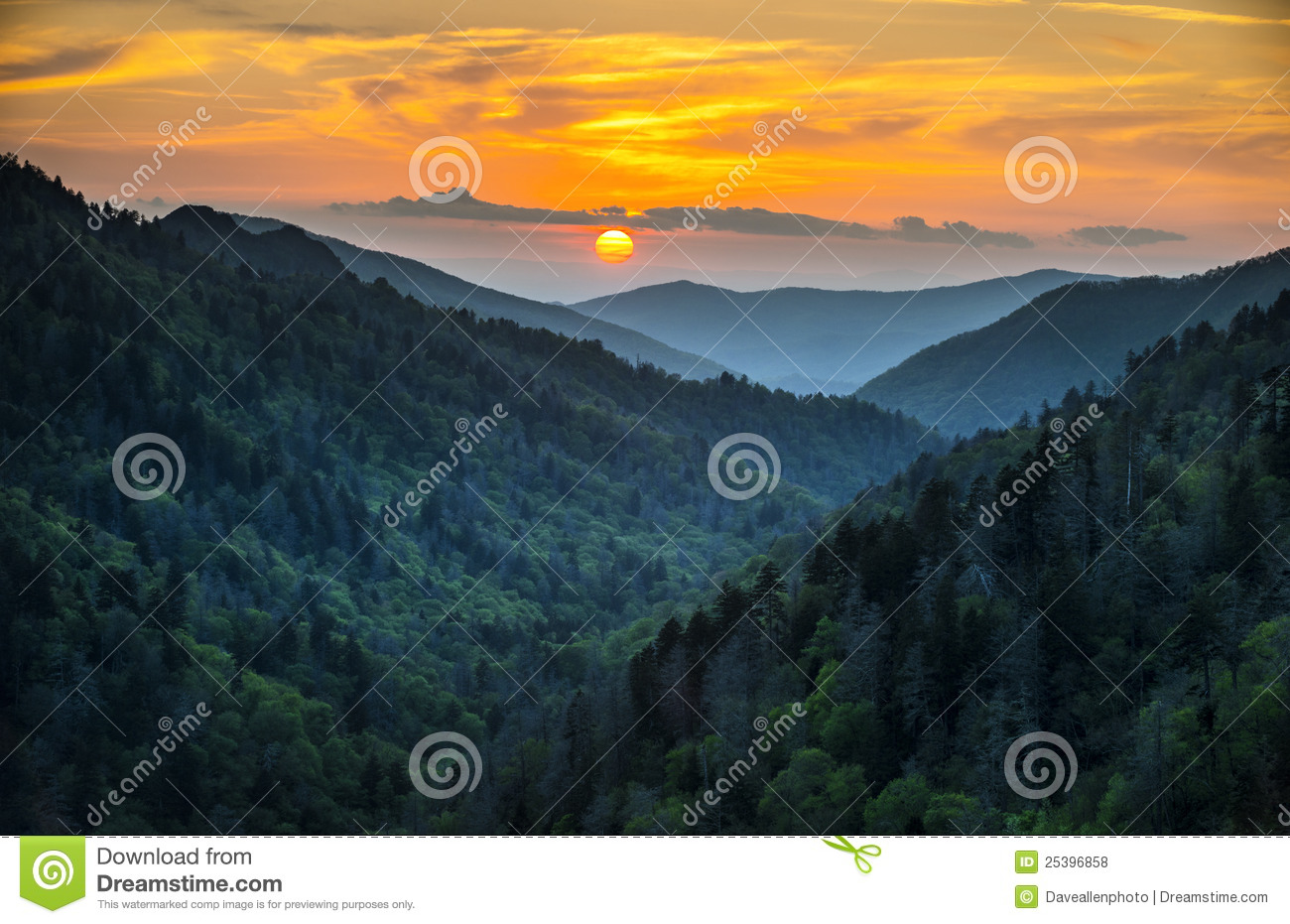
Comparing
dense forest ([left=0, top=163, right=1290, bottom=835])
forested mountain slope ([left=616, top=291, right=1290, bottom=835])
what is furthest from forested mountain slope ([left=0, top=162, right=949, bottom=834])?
forested mountain slope ([left=616, top=291, right=1290, bottom=835])

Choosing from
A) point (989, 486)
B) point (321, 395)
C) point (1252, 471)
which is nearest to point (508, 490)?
point (321, 395)

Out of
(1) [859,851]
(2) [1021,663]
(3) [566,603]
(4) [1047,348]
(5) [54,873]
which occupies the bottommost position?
(5) [54,873]

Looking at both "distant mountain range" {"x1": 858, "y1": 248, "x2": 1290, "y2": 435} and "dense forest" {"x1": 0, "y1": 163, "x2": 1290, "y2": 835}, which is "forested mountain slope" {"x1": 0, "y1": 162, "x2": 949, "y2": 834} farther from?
"distant mountain range" {"x1": 858, "y1": 248, "x2": 1290, "y2": 435}

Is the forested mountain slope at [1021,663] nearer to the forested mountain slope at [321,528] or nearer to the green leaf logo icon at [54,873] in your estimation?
the forested mountain slope at [321,528]

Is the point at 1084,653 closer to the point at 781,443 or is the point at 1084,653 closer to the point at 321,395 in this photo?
the point at 321,395

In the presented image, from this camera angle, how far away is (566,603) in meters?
75.9

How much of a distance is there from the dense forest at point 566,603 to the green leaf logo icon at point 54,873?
12411 mm

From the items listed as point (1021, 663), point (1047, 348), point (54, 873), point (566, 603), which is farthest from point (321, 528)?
point (1047, 348)

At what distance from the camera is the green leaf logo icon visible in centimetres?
1673

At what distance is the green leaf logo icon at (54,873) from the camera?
16.7m

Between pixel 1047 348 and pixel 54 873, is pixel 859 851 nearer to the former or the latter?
pixel 54 873

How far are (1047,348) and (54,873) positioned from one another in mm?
172790

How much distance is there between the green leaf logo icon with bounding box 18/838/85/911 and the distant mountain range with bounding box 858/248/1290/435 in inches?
5632

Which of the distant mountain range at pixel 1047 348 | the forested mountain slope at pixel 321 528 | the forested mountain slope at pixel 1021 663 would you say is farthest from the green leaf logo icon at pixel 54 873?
the distant mountain range at pixel 1047 348
